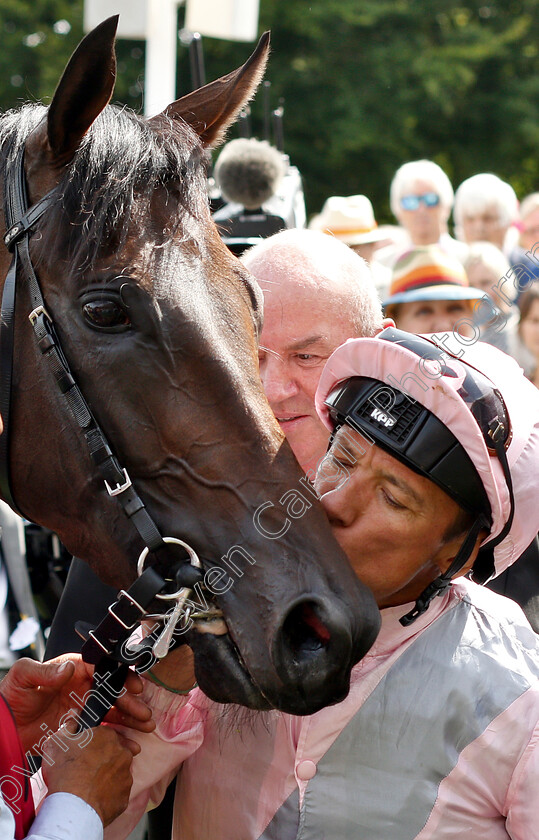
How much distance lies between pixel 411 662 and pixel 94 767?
2.46 feet

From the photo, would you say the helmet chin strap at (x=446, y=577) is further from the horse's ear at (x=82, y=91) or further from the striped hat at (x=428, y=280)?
the striped hat at (x=428, y=280)

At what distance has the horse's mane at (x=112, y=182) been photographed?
7.46 feet

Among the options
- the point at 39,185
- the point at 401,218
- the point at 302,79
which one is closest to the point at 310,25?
the point at 302,79

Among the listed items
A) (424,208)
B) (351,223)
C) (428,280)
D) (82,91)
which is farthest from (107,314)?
(424,208)

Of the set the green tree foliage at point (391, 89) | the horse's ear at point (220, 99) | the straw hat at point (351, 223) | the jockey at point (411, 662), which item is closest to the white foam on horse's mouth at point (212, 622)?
the jockey at point (411, 662)

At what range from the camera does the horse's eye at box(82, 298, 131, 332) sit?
7.29ft

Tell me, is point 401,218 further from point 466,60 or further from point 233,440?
point 466,60

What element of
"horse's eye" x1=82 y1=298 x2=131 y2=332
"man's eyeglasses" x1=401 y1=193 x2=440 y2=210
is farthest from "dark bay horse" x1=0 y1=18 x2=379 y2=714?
"man's eyeglasses" x1=401 y1=193 x2=440 y2=210

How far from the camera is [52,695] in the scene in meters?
Answer: 2.39

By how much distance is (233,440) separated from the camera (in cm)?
221

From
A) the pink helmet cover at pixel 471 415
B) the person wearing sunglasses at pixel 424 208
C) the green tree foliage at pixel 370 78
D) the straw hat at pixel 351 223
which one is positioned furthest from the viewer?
the green tree foliage at pixel 370 78

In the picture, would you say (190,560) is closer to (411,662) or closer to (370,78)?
(411,662)

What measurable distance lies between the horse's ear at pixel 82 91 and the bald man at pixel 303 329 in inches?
38.1

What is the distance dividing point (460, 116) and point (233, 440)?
58.1 ft
